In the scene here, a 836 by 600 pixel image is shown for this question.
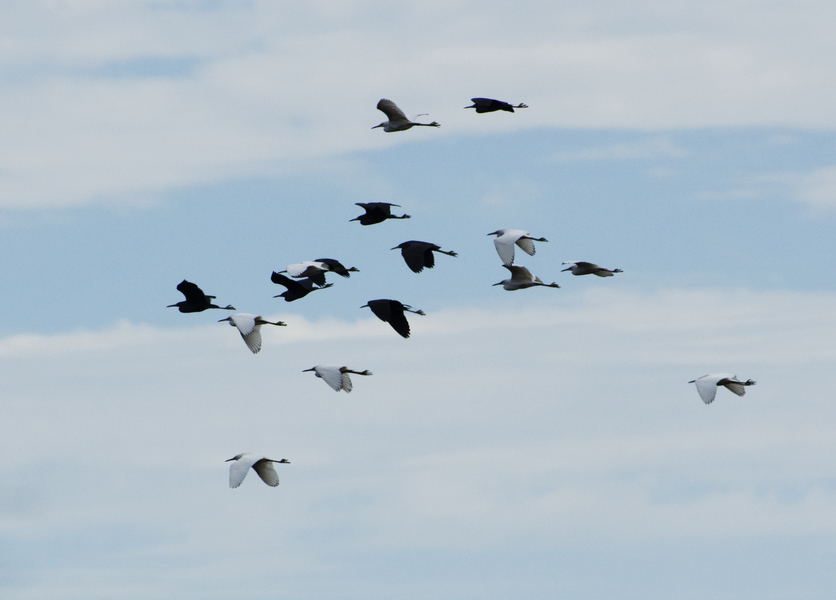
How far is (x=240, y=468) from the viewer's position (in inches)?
1442

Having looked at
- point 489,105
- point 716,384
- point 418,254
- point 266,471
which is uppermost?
point 489,105

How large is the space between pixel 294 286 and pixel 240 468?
23.9 feet

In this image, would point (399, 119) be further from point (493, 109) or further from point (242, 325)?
point (242, 325)

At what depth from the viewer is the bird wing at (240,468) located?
36.1 m

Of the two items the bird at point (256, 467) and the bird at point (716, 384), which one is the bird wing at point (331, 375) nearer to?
the bird at point (256, 467)

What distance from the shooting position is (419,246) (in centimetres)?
3769

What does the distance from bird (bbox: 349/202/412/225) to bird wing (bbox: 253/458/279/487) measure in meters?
9.28

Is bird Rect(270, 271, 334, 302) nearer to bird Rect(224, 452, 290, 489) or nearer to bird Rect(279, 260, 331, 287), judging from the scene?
bird Rect(279, 260, 331, 287)

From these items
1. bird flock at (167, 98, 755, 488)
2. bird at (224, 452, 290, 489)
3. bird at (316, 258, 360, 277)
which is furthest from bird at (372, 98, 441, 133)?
bird at (224, 452, 290, 489)

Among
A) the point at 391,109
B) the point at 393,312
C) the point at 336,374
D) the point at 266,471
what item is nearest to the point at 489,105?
the point at 391,109

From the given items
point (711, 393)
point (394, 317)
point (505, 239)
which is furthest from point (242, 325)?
point (711, 393)

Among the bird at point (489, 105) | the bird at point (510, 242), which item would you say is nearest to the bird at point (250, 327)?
the bird at point (510, 242)

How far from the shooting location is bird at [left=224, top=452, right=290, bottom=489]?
36.4m

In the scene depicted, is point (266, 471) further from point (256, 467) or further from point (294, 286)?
point (294, 286)
